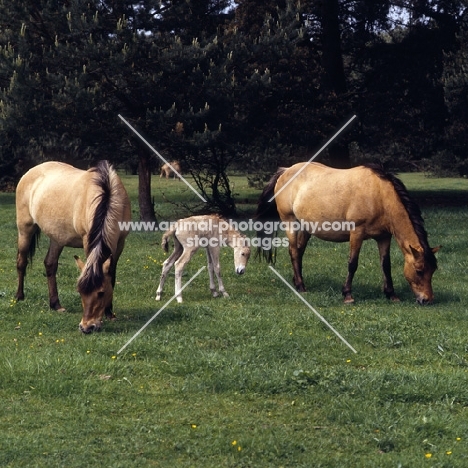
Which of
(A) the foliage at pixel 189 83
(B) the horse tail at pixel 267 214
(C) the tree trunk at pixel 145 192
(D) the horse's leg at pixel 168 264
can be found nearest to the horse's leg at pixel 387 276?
(B) the horse tail at pixel 267 214

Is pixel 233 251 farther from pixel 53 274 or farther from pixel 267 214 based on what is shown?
pixel 53 274

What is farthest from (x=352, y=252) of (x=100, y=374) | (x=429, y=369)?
(x=100, y=374)

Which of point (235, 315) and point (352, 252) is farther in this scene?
point (352, 252)

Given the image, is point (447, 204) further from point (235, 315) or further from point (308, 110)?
point (235, 315)

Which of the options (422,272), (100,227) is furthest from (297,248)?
(100,227)

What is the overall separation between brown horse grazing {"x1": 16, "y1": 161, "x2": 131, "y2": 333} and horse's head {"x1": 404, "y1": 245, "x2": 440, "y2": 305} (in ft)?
13.3

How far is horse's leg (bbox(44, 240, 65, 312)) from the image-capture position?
36.3 ft

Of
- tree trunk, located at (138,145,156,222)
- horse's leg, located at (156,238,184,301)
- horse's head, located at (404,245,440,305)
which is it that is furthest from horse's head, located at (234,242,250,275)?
tree trunk, located at (138,145,156,222)

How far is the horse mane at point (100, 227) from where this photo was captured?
9438mm

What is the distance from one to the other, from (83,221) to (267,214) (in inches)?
170

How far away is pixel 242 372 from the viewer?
7.86m

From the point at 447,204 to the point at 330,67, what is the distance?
5971mm

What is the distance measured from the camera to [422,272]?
1141 centimetres

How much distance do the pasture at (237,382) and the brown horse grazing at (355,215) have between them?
0.51 metres
